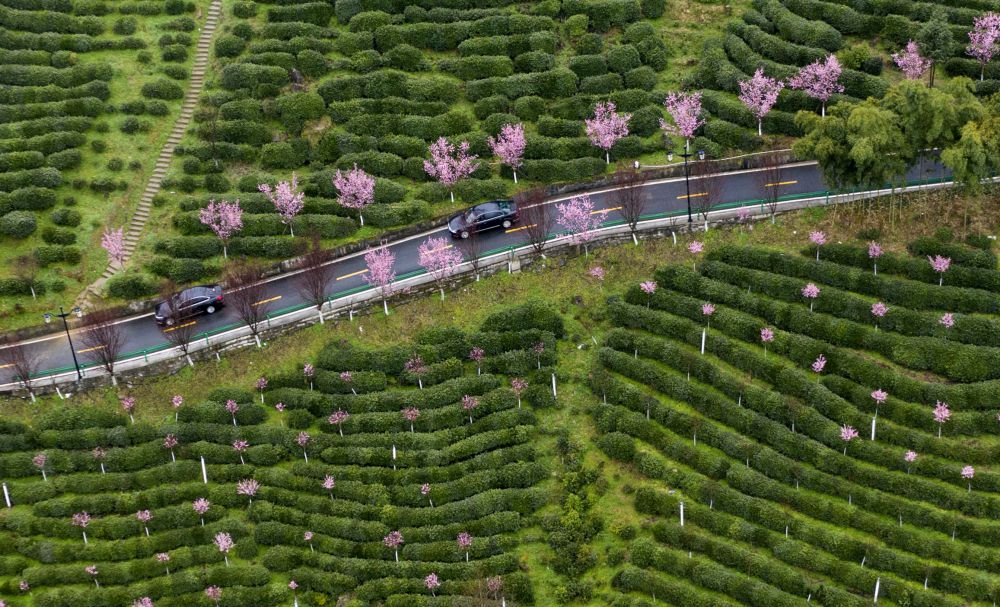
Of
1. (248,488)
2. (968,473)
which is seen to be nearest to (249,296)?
(248,488)

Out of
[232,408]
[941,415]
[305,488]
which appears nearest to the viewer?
[941,415]

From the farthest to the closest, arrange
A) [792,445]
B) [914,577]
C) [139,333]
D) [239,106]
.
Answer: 1. [239,106]
2. [139,333]
3. [792,445]
4. [914,577]

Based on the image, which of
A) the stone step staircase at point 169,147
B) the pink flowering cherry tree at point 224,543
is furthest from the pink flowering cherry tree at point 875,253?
the stone step staircase at point 169,147

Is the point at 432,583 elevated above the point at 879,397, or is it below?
below

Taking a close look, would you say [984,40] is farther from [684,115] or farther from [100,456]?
[100,456]

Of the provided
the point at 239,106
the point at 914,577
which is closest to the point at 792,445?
the point at 914,577

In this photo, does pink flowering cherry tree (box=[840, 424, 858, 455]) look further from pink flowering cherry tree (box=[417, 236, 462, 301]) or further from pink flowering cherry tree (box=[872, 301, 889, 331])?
pink flowering cherry tree (box=[417, 236, 462, 301])

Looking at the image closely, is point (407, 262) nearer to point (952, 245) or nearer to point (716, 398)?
point (716, 398)
